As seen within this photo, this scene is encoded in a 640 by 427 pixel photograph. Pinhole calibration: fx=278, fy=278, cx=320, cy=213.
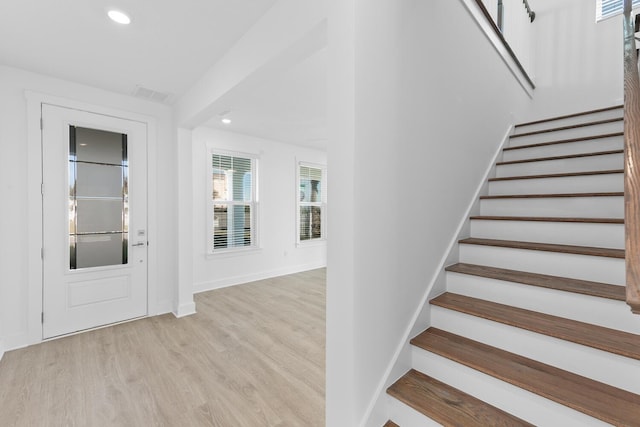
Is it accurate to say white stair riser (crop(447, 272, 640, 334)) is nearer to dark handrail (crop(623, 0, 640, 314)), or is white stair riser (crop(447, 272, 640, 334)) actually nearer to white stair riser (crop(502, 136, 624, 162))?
dark handrail (crop(623, 0, 640, 314))

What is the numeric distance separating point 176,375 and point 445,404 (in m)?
2.04

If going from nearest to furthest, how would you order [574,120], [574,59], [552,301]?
[552,301] → [574,120] → [574,59]

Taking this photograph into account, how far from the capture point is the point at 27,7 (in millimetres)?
1880

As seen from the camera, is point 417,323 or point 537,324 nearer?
point 537,324

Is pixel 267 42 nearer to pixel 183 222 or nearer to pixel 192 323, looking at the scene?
pixel 183 222

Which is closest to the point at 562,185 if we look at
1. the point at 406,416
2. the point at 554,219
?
the point at 554,219

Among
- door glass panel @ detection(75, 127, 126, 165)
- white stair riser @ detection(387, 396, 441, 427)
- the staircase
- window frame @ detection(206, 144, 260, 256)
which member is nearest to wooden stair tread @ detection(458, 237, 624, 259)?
the staircase

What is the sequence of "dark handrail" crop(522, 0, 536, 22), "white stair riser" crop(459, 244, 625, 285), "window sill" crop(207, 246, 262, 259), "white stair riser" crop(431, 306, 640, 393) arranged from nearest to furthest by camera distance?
"white stair riser" crop(431, 306, 640, 393) < "white stair riser" crop(459, 244, 625, 285) < "dark handrail" crop(522, 0, 536, 22) < "window sill" crop(207, 246, 262, 259)

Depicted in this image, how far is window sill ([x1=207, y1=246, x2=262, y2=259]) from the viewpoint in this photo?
15.3ft

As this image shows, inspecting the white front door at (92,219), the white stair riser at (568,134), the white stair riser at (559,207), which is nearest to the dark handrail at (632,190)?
the white stair riser at (559,207)

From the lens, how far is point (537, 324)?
4.57 feet

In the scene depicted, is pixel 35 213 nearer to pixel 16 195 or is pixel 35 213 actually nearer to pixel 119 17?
pixel 16 195

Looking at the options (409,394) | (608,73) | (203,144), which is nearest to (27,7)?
(203,144)

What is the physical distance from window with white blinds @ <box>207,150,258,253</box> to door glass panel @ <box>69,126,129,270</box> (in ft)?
4.74
